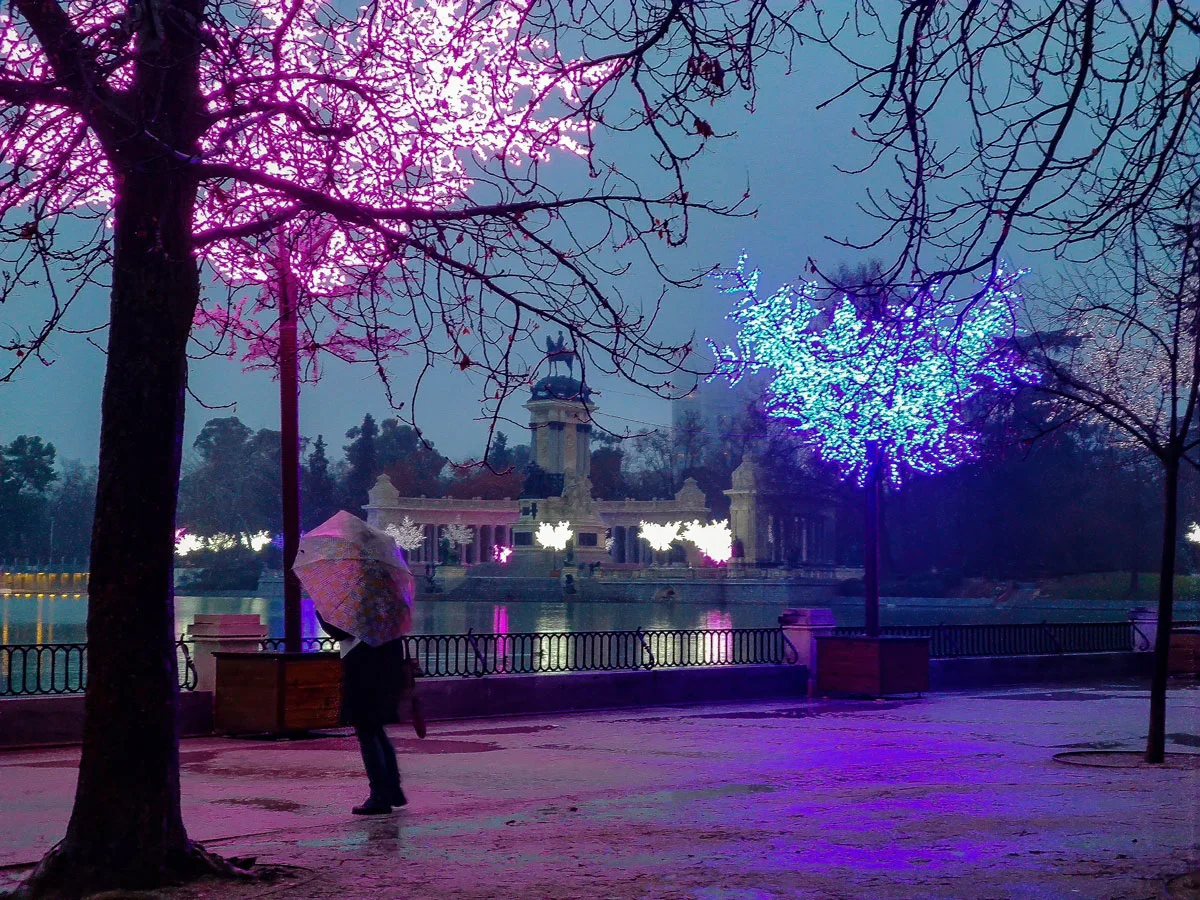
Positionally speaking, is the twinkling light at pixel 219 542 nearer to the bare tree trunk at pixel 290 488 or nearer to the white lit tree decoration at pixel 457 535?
the white lit tree decoration at pixel 457 535


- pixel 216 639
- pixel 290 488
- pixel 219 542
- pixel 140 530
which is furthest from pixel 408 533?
pixel 140 530

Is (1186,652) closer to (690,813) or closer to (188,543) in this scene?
(690,813)

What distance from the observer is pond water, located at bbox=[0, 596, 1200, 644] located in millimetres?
61250

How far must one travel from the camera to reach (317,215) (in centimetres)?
903

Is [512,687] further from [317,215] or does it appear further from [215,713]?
[317,215]

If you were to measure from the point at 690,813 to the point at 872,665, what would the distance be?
487 inches

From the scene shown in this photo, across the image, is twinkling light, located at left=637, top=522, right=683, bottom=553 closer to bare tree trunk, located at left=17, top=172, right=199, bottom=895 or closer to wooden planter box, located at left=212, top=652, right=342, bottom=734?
wooden planter box, located at left=212, top=652, right=342, bottom=734

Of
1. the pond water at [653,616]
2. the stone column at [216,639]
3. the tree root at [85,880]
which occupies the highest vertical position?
the stone column at [216,639]

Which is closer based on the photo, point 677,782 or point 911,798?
point 911,798

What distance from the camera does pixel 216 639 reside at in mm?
16906

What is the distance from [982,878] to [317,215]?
568 cm

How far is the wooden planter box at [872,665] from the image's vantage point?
21812mm

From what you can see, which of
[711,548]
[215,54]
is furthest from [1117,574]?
[215,54]

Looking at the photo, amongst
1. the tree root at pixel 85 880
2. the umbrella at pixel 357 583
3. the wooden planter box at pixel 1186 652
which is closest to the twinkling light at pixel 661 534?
the wooden planter box at pixel 1186 652
